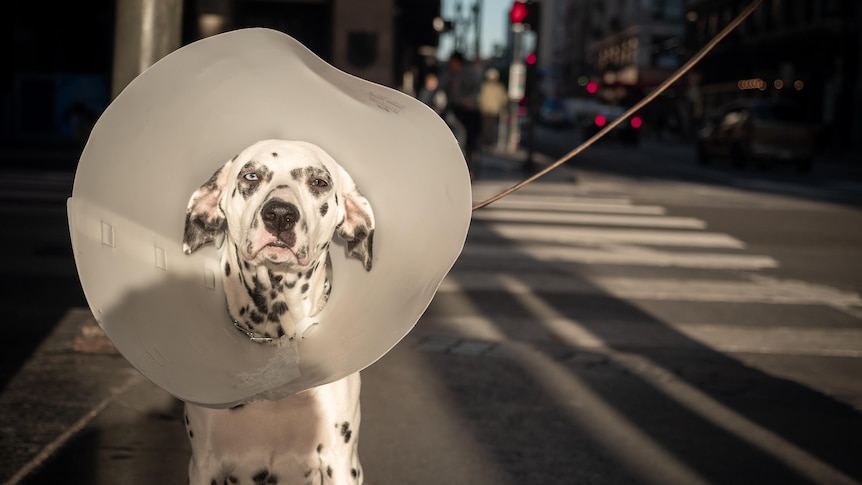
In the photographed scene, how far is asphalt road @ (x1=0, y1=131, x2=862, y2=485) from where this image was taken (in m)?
3.91

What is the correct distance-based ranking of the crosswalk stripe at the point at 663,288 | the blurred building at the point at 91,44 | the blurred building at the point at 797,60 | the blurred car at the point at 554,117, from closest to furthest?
the crosswalk stripe at the point at 663,288
the blurred building at the point at 91,44
the blurred building at the point at 797,60
the blurred car at the point at 554,117

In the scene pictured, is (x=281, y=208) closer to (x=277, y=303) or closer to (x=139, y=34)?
(x=277, y=303)

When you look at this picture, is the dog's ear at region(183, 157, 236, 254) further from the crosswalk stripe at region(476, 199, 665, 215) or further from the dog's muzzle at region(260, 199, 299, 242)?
the crosswalk stripe at region(476, 199, 665, 215)

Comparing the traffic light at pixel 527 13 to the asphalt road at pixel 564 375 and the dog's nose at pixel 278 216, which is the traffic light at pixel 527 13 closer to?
the asphalt road at pixel 564 375

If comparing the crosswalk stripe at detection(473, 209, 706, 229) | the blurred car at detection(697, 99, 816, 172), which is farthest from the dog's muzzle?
the blurred car at detection(697, 99, 816, 172)

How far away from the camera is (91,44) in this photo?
85.1 ft

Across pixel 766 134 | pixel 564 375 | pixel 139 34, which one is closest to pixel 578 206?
pixel 564 375

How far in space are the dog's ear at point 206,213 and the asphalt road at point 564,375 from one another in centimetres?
147

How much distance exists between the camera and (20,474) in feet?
11.8

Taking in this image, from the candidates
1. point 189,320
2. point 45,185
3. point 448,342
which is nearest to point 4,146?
point 45,185

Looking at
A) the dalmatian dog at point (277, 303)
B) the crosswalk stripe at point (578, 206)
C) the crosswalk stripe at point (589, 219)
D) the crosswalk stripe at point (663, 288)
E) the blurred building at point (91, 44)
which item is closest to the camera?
the dalmatian dog at point (277, 303)

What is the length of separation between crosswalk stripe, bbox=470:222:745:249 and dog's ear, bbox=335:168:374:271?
7.25 meters

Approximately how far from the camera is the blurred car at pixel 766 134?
938 inches

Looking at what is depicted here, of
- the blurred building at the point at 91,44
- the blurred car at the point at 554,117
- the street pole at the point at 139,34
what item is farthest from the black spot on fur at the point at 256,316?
the blurred car at the point at 554,117
